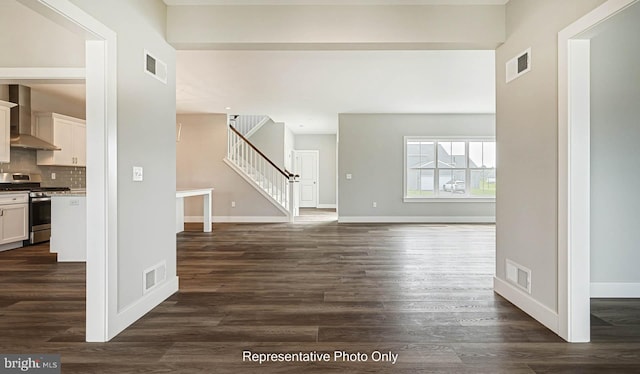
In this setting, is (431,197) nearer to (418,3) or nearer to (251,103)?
(251,103)

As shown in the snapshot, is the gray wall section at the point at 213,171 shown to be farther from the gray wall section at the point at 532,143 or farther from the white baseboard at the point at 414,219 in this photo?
the gray wall section at the point at 532,143

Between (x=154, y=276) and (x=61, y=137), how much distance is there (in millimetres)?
5242

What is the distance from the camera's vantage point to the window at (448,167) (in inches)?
328

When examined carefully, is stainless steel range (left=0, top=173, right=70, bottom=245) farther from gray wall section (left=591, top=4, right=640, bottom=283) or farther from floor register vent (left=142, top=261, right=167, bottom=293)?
gray wall section (left=591, top=4, right=640, bottom=283)

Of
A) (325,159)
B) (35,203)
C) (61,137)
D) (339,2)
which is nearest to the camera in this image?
(339,2)

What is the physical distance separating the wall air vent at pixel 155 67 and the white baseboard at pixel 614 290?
4.33m

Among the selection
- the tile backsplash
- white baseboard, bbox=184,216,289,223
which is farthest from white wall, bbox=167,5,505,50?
white baseboard, bbox=184,216,289,223

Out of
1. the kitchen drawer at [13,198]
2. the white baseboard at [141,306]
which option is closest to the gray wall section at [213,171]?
the kitchen drawer at [13,198]

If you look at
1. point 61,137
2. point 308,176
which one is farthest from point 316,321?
point 308,176

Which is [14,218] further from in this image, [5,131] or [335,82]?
[335,82]

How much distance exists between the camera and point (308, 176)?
12.4 m

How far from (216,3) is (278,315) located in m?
2.74

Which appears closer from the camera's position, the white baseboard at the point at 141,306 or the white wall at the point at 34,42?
the white baseboard at the point at 141,306

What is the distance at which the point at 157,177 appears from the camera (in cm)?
280
